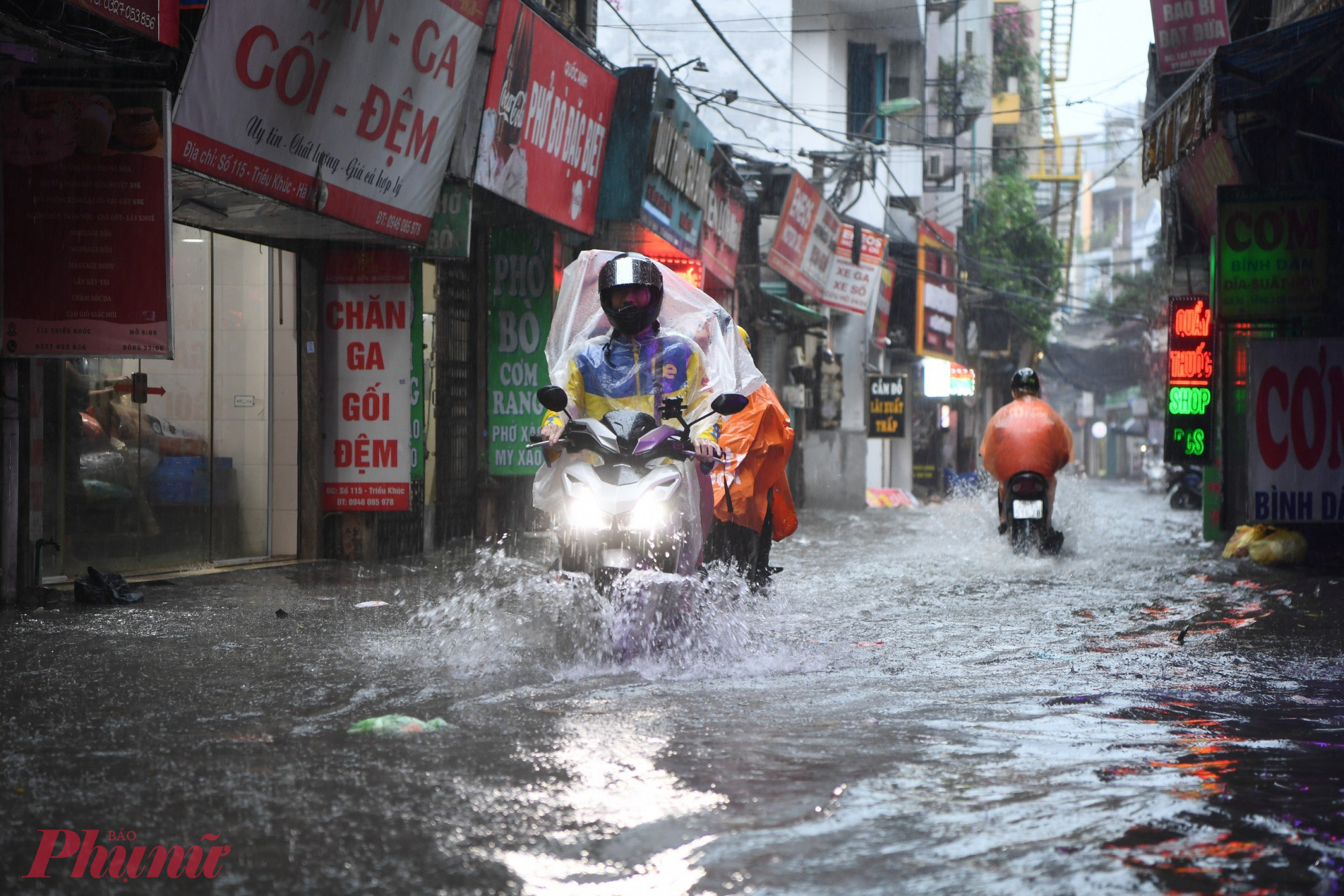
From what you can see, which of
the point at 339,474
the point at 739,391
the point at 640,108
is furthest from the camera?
the point at 640,108

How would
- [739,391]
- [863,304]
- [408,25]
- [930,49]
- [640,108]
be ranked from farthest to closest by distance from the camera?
[930,49] < [863,304] < [640,108] < [408,25] < [739,391]

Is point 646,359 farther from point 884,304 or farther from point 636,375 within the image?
point 884,304

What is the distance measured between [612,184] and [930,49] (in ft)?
76.1

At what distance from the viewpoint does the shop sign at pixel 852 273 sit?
23797mm

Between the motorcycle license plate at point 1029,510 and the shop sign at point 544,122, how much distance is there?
5.24m

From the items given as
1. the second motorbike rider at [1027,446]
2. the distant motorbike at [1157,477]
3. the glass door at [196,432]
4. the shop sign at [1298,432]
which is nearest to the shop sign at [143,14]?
the glass door at [196,432]

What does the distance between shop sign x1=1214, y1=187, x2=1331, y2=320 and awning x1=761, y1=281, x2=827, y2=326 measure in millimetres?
11422

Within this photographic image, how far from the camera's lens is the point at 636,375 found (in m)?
6.22

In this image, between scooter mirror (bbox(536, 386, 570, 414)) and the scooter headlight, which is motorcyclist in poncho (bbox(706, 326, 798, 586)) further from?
the scooter headlight

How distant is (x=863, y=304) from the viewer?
81.8 feet

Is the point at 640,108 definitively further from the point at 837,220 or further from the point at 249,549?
the point at 837,220

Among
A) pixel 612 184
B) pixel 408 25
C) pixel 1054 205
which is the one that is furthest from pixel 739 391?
pixel 1054 205

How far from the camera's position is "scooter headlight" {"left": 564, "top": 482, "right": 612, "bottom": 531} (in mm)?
5355

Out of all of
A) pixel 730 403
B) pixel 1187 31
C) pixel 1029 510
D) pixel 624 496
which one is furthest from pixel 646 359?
pixel 1187 31
